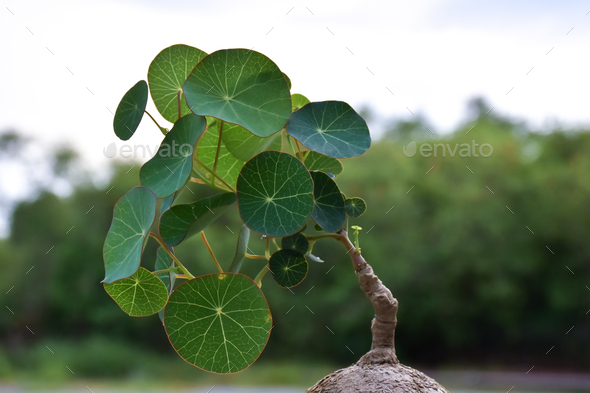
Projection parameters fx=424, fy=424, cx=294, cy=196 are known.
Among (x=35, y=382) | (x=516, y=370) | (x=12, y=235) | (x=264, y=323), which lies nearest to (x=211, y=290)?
(x=264, y=323)

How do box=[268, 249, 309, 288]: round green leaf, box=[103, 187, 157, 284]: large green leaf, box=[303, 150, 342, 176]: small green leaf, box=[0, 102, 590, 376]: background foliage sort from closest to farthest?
box=[103, 187, 157, 284]: large green leaf
box=[268, 249, 309, 288]: round green leaf
box=[303, 150, 342, 176]: small green leaf
box=[0, 102, 590, 376]: background foliage

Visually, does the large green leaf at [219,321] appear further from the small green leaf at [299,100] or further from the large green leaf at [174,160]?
the small green leaf at [299,100]

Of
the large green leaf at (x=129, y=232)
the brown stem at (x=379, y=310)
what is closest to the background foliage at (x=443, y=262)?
the brown stem at (x=379, y=310)

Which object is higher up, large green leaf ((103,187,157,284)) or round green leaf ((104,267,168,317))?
large green leaf ((103,187,157,284))

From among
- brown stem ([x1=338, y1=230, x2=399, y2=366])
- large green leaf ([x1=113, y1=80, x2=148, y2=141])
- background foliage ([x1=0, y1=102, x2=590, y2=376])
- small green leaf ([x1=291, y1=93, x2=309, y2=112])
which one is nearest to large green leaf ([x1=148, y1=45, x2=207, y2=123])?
A: large green leaf ([x1=113, y1=80, x2=148, y2=141])

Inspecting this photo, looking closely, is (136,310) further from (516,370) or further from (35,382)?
(35,382)

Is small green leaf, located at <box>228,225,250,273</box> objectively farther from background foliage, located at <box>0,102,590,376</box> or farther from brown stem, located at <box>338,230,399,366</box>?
background foliage, located at <box>0,102,590,376</box>

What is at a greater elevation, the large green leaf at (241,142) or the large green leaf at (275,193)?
the large green leaf at (241,142)

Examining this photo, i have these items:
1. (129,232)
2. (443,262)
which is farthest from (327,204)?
(443,262)
